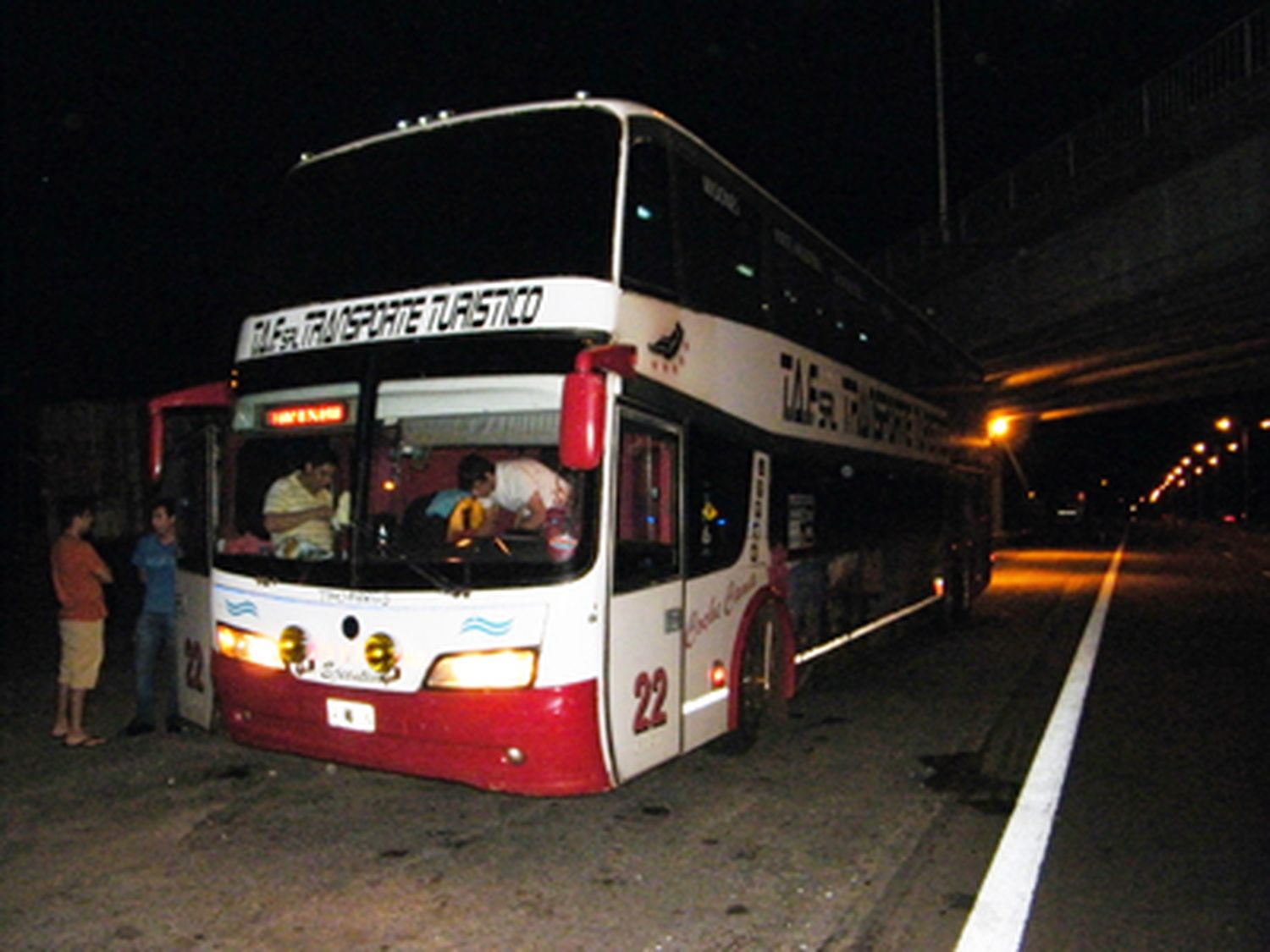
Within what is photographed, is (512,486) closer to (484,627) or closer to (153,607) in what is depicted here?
(484,627)

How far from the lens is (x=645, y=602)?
5.61m

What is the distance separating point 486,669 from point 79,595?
3.55 meters

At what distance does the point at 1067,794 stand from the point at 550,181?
4.61 m

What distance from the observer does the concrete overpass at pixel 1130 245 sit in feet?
51.1

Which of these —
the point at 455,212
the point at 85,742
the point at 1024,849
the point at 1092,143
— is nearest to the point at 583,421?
the point at 455,212

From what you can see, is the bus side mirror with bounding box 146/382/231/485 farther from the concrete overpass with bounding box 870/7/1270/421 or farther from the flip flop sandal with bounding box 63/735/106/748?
the concrete overpass with bounding box 870/7/1270/421

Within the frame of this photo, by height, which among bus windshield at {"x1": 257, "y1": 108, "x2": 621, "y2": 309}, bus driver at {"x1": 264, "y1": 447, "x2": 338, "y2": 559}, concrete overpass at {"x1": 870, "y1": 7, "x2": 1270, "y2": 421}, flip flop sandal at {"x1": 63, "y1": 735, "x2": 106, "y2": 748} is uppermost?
concrete overpass at {"x1": 870, "y1": 7, "x2": 1270, "y2": 421}

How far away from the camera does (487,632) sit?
5.07 m

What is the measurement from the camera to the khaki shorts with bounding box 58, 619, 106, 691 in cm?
699

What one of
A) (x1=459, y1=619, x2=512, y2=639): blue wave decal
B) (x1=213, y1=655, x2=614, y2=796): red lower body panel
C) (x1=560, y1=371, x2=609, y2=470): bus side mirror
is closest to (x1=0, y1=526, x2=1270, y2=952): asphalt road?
(x1=213, y1=655, x2=614, y2=796): red lower body panel

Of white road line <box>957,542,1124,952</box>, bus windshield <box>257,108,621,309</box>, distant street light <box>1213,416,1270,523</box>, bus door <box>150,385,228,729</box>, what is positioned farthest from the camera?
distant street light <box>1213,416,1270,523</box>

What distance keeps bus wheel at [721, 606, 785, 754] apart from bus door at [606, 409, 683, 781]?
3.88 feet

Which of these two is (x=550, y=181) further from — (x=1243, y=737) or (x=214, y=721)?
(x=1243, y=737)

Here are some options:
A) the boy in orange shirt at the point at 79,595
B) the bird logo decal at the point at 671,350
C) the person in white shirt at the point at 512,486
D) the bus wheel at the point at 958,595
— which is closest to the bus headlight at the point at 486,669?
the person in white shirt at the point at 512,486
